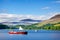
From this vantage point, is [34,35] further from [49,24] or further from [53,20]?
[53,20]

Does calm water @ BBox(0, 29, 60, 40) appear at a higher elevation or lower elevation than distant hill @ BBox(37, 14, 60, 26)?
lower

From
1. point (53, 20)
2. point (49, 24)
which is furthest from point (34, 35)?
point (53, 20)

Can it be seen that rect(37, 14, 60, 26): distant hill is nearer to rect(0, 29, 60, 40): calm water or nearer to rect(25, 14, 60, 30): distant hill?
rect(25, 14, 60, 30): distant hill

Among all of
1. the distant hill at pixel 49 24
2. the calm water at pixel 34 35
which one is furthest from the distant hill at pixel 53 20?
the calm water at pixel 34 35

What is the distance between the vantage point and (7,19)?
3.92 metres

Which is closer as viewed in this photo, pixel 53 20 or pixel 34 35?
pixel 53 20

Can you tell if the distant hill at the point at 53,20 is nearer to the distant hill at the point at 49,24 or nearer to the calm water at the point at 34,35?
the distant hill at the point at 49,24

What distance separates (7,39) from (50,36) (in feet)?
2.73

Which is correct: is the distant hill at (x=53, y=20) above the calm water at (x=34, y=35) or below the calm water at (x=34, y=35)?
above

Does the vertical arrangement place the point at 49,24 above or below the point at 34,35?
above

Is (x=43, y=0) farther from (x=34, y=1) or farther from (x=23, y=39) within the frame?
(x=23, y=39)

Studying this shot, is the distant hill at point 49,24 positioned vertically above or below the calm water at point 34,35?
above

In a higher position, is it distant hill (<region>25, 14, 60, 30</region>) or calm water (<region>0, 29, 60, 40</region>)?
distant hill (<region>25, 14, 60, 30</region>)

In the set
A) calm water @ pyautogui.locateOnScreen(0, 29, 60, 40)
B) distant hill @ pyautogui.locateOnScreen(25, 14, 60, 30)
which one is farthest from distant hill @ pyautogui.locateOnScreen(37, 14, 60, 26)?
calm water @ pyautogui.locateOnScreen(0, 29, 60, 40)
